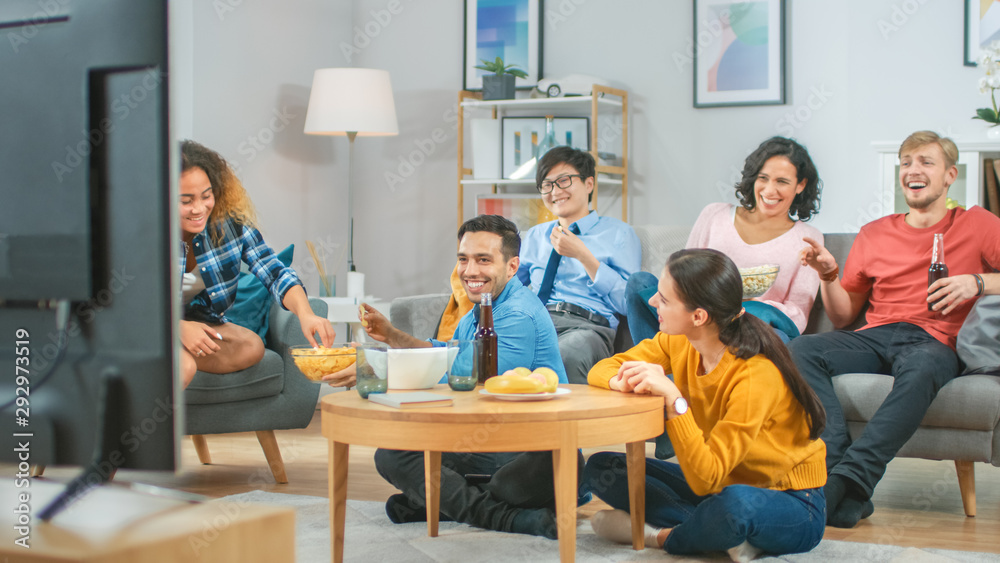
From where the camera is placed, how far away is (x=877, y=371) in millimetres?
2713

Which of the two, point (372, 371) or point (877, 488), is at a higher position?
point (372, 371)

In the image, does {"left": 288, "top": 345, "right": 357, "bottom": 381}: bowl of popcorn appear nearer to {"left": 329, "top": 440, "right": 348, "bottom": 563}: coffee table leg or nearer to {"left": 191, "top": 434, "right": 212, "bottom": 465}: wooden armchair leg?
{"left": 329, "top": 440, "right": 348, "bottom": 563}: coffee table leg

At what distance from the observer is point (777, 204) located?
311 centimetres

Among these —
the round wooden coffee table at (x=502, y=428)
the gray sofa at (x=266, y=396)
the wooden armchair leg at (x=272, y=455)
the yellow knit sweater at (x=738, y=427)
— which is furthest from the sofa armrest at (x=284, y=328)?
the yellow knit sweater at (x=738, y=427)

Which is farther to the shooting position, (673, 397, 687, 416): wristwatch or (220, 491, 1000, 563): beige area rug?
(220, 491, 1000, 563): beige area rug

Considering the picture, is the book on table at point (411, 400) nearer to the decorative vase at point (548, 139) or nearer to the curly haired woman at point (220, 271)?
the curly haired woman at point (220, 271)

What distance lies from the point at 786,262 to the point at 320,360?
1663 millimetres

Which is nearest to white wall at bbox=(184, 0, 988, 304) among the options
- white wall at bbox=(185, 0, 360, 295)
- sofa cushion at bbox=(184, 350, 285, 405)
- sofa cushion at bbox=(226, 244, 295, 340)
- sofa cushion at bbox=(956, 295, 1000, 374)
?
white wall at bbox=(185, 0, 360, 295)

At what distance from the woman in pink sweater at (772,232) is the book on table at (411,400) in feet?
4.23

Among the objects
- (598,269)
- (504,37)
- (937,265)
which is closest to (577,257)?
(598,269)

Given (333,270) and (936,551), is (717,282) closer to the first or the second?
(936,551)

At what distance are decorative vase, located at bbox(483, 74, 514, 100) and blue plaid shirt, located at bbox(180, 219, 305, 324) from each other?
2019 millimetres

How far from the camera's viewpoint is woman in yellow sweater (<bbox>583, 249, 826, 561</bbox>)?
1.83 meters

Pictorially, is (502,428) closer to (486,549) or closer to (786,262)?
(486,549)
